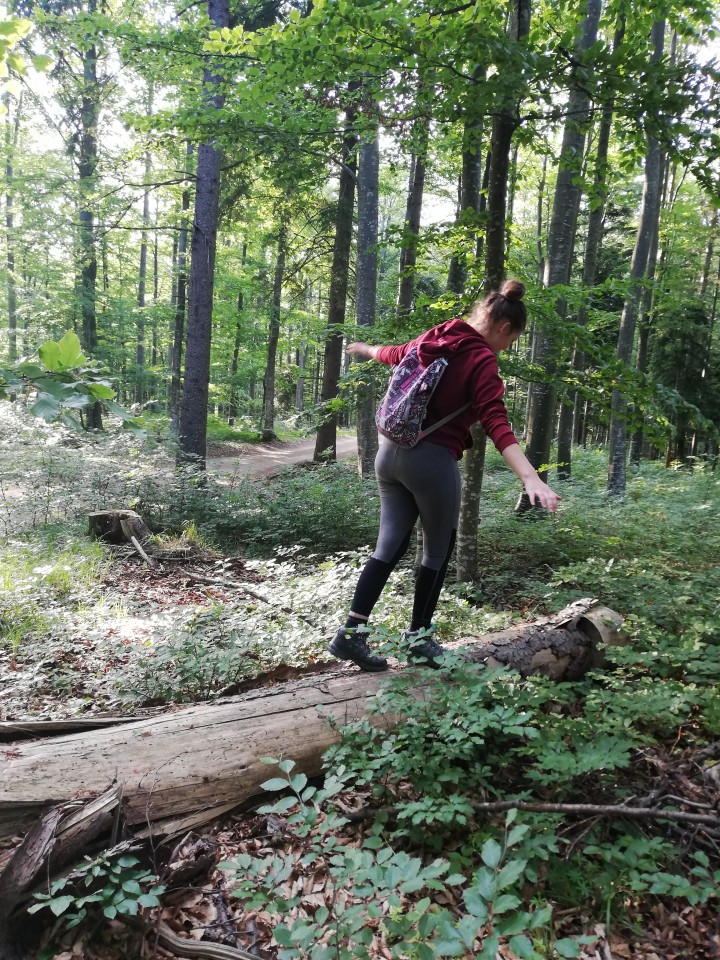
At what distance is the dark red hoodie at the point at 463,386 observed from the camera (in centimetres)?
279

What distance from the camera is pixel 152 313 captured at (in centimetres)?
2080

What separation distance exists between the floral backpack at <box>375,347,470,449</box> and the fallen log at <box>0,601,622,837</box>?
3.96 ft

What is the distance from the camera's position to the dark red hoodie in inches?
110

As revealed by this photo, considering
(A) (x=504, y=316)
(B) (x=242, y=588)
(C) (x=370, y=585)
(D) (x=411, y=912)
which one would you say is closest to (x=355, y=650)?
(C) (x=370, y=585)

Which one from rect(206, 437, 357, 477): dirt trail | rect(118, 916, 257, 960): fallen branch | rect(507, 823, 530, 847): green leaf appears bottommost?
rect(206, 437, 357, 477): dirt trail

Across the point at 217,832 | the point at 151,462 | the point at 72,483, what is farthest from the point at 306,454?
the point at 217,832

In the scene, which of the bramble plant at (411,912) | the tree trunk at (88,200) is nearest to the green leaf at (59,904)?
the bramble plant at (411,912)

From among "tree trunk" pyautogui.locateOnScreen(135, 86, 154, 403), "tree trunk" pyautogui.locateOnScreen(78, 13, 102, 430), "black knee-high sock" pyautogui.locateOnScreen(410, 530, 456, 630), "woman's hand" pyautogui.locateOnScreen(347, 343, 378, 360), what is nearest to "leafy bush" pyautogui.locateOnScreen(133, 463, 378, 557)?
"tree trunk" pyautogui.locateOnScreen(78, 13, 102, 430)

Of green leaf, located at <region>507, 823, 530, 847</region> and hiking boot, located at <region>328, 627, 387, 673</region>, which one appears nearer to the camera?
green leaf, located at <region>507, 823, 530, 847</region>

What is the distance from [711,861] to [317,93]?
19.1 feet

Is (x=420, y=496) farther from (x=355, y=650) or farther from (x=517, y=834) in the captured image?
(x=517, y=834)

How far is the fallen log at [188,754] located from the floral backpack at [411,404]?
1.21 metres

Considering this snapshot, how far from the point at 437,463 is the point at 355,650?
1143 millimetres

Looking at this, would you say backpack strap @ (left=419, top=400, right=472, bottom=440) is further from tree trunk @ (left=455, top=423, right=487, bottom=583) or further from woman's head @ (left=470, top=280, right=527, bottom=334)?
tree trunk @ (left=455, top=423, right=487, bottom=583)
